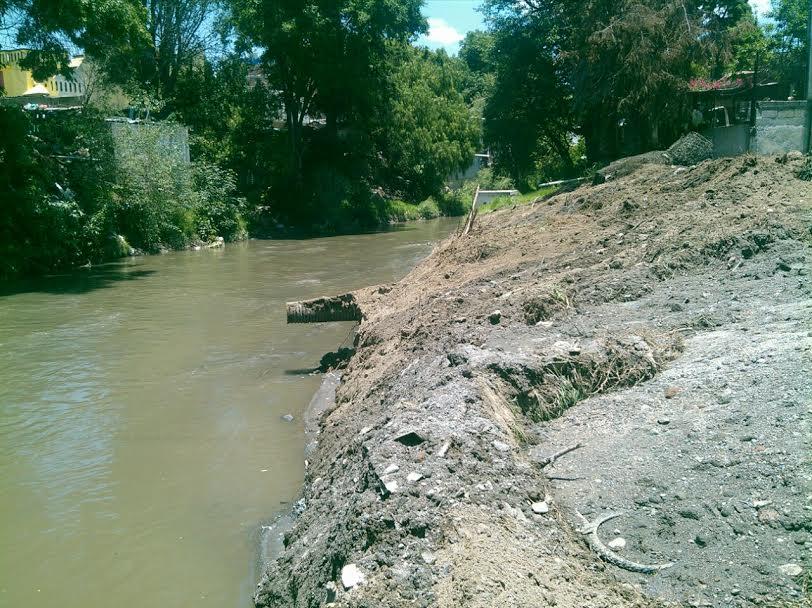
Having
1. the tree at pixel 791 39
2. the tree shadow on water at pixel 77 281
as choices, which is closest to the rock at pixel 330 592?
the tree shadow on water at pixel 77 281

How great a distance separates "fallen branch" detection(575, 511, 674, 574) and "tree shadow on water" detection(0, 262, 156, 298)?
1737 cm

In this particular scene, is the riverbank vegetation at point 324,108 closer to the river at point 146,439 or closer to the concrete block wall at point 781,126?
the concrete block wall at point 781,126

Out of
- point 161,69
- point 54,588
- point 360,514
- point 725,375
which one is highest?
point 161,69

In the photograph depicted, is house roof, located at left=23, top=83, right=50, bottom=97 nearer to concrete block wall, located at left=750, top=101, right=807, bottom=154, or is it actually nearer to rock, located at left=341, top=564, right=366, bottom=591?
concrete block wall, located at left=750, top=101, right=807, bottom=154

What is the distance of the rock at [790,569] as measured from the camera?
11.1ft

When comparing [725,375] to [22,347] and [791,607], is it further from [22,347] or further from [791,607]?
[22,347]

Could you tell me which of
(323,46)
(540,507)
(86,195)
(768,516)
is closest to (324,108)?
(323,46)

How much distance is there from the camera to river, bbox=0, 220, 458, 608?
5.61 meters

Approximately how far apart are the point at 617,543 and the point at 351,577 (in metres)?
1.47

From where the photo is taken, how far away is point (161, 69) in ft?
118

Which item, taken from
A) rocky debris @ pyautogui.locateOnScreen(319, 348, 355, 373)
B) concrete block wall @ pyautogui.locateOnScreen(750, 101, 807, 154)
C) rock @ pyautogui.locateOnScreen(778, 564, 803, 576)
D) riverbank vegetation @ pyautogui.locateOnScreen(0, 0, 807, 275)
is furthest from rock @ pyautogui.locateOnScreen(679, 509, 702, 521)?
riverbank vegetation @ pyautogui.locateOnScreen(0, 0, 807, 275)

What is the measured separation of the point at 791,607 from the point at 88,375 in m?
10.3

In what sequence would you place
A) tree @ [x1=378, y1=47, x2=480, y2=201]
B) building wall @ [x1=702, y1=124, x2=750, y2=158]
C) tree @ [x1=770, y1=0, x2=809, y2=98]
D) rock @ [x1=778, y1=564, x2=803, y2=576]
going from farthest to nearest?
tree @ [x1=378, y1=47, x2=480, y2=201]
tree @ [x1=770, y1=0, x2=809, y2=98]
building wall @ [x1=702, y1=124, x2=750, y2=158]
rock @ [x1=778, y1=564, x2=803, y2=576]

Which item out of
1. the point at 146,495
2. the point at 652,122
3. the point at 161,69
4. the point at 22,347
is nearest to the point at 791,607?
the point at 146,495
